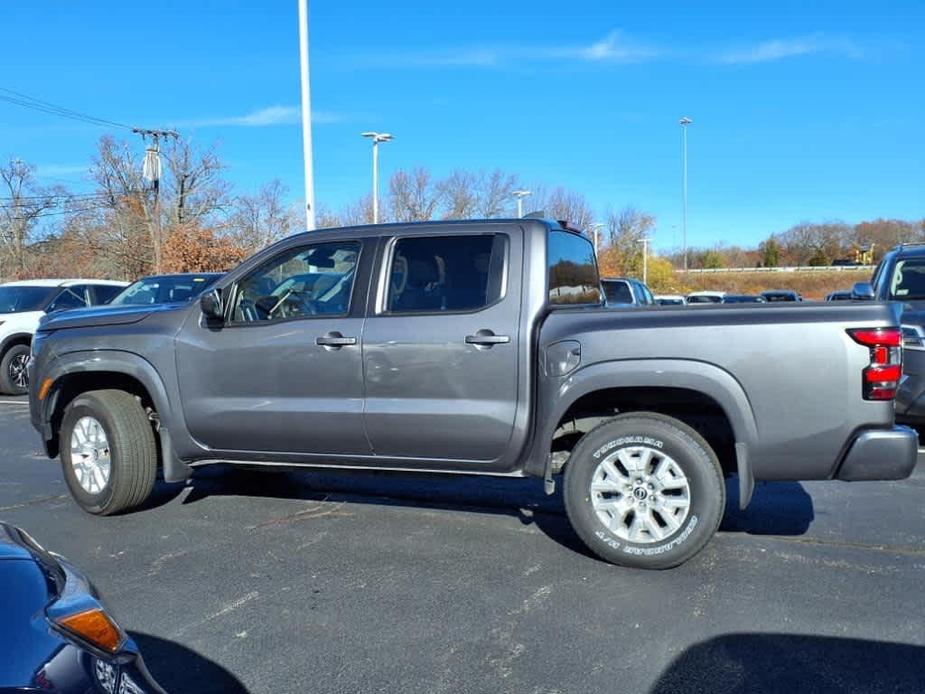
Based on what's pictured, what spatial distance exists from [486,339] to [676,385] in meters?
1.08

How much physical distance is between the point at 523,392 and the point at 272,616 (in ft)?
5.83

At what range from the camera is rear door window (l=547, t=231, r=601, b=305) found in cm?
485

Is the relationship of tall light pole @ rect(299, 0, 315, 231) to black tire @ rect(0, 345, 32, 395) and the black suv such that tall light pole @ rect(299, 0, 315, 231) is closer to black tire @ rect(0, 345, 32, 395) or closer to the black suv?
black tire @ rect(0, 345, 32, 395)

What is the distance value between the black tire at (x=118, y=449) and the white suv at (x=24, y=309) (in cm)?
776

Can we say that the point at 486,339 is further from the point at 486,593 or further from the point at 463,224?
the point at 486,593

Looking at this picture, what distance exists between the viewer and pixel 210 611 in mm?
3885

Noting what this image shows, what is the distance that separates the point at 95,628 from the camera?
6.91ft

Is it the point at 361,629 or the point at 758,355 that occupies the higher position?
the point at 758,355

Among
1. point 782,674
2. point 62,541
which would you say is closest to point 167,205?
point 62,541

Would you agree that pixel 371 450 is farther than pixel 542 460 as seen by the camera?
Yes

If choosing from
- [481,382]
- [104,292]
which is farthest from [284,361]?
[104,292]

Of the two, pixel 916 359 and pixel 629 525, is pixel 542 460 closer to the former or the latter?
pixel 629 525

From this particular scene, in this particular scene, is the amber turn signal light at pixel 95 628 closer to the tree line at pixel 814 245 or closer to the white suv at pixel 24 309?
the white suv at pixel 24 309

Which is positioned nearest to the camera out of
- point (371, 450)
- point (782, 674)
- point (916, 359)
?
point (782, 674)
